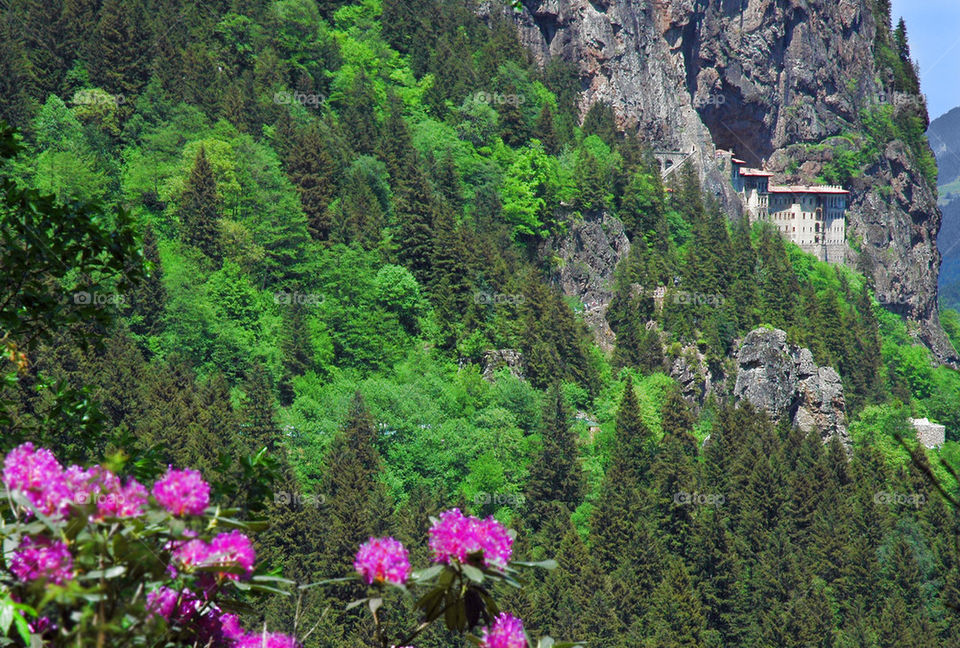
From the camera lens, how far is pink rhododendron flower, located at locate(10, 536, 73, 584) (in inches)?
163

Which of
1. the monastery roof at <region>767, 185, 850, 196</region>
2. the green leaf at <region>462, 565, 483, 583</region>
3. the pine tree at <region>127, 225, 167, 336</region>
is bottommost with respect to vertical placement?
the monastery roof at <region>767, 185, 850, 196</region>

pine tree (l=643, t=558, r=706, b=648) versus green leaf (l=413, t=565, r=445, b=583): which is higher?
green leaf (l=413, t=565, r=445, b=583)

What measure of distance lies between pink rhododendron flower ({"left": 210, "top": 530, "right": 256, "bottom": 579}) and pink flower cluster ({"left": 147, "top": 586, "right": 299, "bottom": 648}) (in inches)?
12.7

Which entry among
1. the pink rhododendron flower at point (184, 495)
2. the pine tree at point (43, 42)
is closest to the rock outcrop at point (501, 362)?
the pine tree at point (43, 42)

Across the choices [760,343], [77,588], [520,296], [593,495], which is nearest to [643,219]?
[760,343]

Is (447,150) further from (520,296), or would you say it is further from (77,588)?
(77,588)

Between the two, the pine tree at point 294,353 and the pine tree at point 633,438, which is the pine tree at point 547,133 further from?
the pine tree at point 294,353

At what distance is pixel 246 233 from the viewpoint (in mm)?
67688

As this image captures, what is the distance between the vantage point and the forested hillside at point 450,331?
52.2 meters

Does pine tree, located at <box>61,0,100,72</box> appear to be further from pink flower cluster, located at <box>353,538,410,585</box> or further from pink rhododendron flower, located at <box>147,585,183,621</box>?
pink flower cluster, located at <box>353,538,410,585</box>

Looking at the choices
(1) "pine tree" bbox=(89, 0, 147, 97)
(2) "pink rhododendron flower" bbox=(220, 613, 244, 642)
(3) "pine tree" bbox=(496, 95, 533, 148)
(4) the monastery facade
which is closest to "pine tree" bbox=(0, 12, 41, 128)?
(1) "pine tree" bbox=(89, 0, 147, 97)

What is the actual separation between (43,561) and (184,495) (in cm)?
58

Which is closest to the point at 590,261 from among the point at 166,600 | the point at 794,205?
the point at 794,205

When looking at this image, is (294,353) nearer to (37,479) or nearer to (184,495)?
(184,495)
